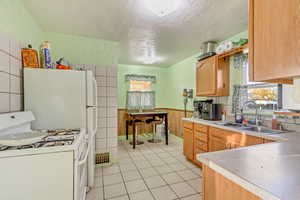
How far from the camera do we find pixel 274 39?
67cm

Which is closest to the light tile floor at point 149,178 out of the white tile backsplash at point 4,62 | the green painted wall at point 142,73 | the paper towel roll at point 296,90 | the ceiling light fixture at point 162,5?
the paper towel roll at point 296,90

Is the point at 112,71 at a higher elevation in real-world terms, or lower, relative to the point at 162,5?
lower

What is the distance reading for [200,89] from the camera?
287 cm

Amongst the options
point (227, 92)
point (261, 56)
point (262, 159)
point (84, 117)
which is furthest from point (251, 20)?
point (227, 92)

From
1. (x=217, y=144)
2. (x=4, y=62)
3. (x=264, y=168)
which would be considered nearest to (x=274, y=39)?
(x=264, y=168)

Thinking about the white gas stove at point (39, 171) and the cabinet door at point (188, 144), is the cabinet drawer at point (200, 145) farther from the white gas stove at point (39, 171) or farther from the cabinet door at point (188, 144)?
the white gas stove at point (39, 171)

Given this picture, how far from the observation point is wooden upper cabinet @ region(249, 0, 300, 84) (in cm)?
60

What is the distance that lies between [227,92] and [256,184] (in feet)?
7.46

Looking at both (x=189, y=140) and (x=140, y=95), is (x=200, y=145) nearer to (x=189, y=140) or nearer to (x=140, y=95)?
(x=189, y=140)

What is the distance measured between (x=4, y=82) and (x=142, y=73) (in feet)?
12.1

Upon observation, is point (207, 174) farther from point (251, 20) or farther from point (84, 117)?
point (84, 117)

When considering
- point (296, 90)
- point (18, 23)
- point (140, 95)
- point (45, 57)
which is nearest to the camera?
point (296, 90)

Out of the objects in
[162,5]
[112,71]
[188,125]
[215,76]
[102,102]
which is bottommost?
[188,125]

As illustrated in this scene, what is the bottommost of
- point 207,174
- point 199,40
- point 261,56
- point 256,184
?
point 207,174
